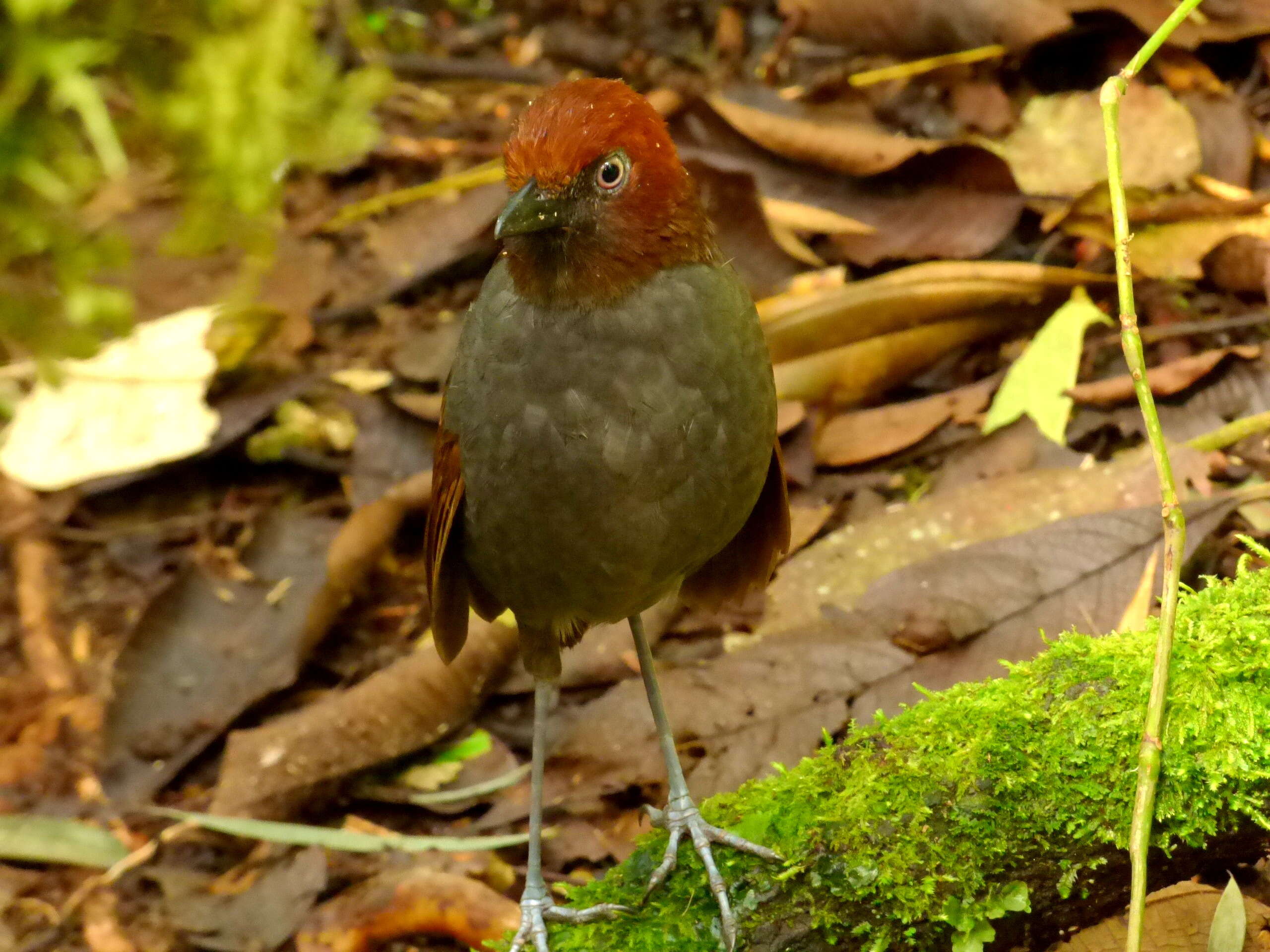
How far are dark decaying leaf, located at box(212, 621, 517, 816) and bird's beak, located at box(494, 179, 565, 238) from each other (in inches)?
58.9

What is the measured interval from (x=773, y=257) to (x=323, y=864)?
2.26m

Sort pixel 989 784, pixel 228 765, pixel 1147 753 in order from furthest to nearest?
1. pixel 228 765
2. pixel 989 784
3. pixel 1147 753

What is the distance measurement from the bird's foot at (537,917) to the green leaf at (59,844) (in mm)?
1407

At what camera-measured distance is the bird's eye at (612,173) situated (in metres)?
2.06

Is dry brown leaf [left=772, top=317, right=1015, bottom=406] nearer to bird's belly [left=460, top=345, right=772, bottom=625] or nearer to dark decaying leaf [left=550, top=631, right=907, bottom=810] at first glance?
dark decaying leaf [left=550, top=631, right=907, bottom=810]

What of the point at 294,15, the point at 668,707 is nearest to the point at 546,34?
the point at 294,15

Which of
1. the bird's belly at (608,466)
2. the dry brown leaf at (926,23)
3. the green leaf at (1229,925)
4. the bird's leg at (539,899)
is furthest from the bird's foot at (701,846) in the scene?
the dry brown leaf at (926,23)

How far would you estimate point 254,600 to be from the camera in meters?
3.86

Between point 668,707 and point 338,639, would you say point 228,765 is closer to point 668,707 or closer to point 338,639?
point 338,639

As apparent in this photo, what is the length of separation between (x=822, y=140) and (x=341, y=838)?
2649mm

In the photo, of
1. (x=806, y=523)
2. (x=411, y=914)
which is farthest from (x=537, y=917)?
(x=806, y=523)

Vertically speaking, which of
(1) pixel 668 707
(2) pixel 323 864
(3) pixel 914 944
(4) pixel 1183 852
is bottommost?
(2) pixel 323 864

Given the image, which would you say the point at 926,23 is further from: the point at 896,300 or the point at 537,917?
the point at 537,917

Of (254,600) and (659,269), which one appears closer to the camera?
(659,269)
